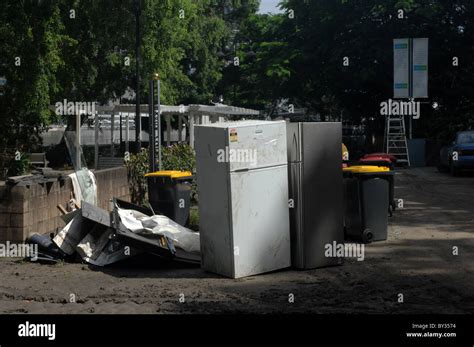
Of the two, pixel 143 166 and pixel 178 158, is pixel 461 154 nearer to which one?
pixel 178 158

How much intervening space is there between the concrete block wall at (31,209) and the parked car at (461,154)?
1855 centimetres

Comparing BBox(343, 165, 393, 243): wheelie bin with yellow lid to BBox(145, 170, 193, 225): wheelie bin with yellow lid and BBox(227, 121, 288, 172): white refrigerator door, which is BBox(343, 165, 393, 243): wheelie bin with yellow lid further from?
BBox(145, 170, 193, 225): wheelie bin with yellow lid

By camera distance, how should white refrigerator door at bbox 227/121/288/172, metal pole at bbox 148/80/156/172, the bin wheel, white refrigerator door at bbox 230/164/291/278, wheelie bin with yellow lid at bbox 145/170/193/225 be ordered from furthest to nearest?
metal pole at bbox 148/80/156/172 → wheelie bin with yellow lid at bbox 145/170/193/225 → the bin wheel → white refrigerator door at bbox 230/164/291/278 → white refrigerator door at bbox 227/121/288/172

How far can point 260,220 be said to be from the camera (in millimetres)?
10430

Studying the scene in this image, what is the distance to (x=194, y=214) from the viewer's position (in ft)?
51.8

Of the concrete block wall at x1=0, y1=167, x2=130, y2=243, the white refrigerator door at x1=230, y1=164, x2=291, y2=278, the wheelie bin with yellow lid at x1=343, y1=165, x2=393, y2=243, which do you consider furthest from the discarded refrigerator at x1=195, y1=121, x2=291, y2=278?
the concrete block wall at x1=0, y1=167, x2=130, y2=243

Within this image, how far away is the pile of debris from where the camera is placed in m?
11.2

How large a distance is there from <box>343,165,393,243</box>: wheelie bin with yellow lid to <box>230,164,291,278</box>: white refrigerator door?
105 inches

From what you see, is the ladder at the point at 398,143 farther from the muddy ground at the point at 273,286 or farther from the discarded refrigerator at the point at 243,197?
the discarded refrigerator at the point at 243,197

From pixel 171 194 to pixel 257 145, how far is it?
13.5 ft

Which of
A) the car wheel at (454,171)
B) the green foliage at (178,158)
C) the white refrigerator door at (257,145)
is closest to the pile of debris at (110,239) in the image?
the white refrigerator door at (257,145)

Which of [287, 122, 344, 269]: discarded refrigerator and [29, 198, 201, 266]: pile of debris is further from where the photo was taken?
[29, 198, 201, 266]: pile of debris

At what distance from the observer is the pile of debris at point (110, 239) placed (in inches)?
440

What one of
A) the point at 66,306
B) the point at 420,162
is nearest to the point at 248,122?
the point at 66,306
